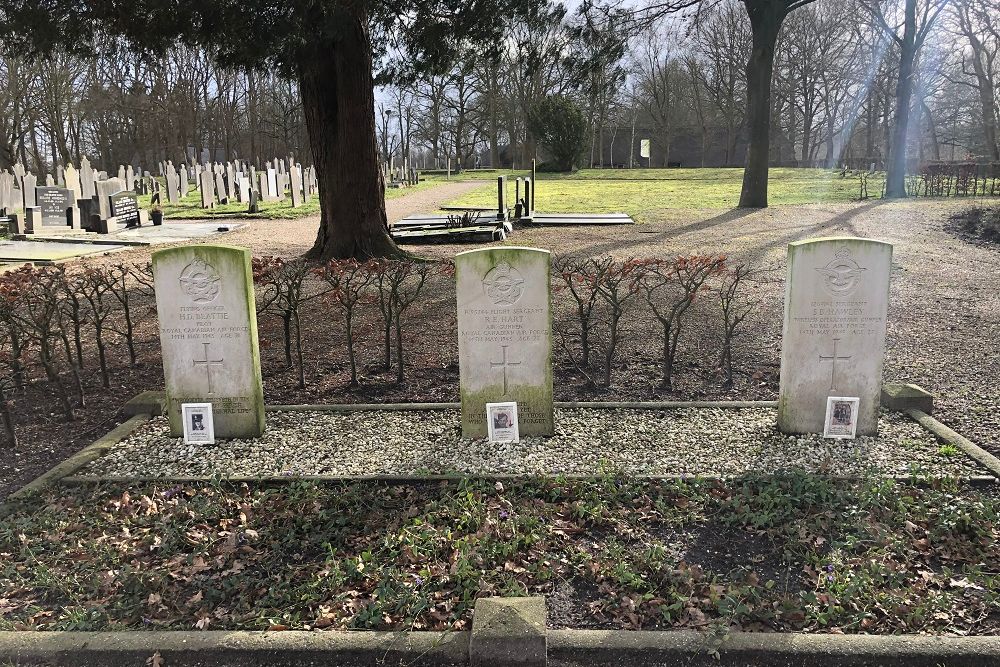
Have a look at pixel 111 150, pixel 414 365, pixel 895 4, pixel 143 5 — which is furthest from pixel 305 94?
pixel 111 150

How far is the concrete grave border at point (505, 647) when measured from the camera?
264 cm

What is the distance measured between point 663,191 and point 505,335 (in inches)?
1008

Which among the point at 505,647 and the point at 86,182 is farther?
the point at 86,182

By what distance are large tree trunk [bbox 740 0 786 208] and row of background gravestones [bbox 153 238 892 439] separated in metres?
16.9

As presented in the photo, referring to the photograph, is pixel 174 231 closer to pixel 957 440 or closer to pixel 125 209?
pixel 125 209

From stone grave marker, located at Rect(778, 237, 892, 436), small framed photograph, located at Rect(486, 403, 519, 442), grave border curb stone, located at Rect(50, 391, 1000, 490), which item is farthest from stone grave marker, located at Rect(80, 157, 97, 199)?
stone grave marker, located at Rect(778, 237, 892, 436)

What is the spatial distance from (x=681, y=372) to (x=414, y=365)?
2.40 m

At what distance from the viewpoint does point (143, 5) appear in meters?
7.44

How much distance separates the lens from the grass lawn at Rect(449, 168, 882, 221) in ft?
74.8

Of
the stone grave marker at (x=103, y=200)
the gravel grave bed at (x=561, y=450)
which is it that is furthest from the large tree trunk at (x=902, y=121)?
the stone grave marker at (x=103, y=200)

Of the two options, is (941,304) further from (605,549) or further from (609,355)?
(605,549)

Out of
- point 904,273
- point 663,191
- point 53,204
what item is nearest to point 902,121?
point 663,191

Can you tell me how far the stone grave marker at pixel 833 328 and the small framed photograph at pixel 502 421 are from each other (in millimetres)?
1775

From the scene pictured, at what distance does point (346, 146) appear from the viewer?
10812mm
